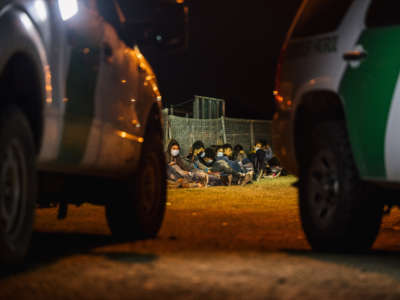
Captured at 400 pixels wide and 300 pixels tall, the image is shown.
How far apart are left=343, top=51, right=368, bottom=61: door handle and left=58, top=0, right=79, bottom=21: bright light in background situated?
1.97m

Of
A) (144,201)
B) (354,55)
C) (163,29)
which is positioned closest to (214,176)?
(144,201)

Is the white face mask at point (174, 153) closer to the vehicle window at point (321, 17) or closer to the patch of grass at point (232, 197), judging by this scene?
the patch of grass at point (232, 197)

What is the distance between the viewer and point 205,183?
759 inches

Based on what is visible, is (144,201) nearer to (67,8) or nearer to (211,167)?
(67,8)

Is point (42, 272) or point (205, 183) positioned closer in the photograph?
point (42, 272)

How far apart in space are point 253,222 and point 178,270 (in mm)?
5637

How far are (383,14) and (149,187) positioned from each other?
2.97 meters

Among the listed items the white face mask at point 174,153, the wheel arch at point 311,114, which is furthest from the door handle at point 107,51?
the white face mask at point 174,153

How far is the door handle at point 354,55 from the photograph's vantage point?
5.87 m

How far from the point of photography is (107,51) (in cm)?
643

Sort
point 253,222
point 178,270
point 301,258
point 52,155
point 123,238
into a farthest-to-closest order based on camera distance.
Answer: point 253,222 → point 123,238 → point 301,258 → point 52,155 → point 178,270

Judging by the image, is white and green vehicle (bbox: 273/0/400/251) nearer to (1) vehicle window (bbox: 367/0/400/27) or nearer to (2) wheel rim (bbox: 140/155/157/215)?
(1) vehicle window (bbox: 367/0/400/27)

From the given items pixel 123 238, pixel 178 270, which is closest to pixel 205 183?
pixel 123 238

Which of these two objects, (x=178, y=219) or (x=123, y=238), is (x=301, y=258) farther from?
(x=178, y=219)
